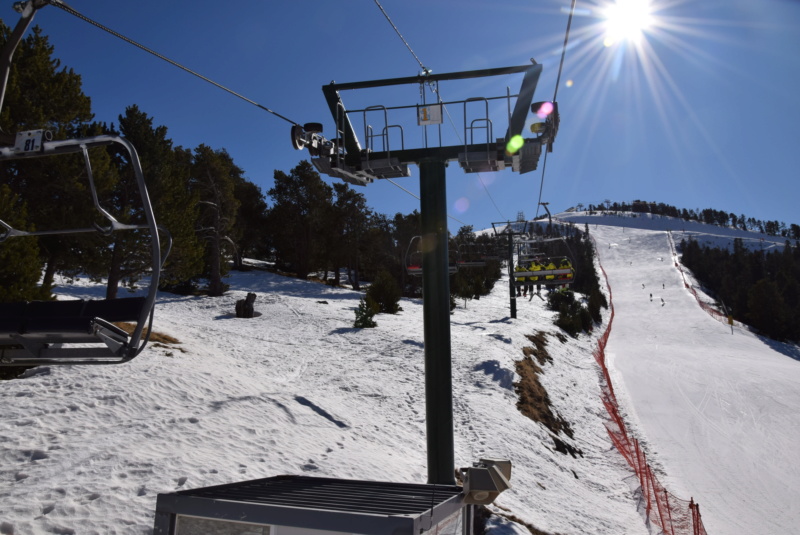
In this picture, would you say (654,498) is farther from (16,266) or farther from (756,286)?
(756,286)

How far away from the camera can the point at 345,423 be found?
12.2 m

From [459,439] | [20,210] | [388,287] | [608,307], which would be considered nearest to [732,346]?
[608,307]

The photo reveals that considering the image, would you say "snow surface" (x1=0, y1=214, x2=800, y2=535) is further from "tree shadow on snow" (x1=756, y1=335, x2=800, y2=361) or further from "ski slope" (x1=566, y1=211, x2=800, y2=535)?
"tree shadow on snow" (x1=756, y1=335, x2=800, y2=361)

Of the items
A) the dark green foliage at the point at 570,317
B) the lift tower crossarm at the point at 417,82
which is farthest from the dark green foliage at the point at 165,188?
the dark green foliage at the point at 570,317

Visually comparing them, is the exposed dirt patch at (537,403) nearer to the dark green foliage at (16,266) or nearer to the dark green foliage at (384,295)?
the dark green foliage at (384,295)

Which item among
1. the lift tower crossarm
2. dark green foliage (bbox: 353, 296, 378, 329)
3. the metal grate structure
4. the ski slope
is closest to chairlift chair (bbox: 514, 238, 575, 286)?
the ski slope

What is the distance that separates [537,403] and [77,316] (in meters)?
16.0

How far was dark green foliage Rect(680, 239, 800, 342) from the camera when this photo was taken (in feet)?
199

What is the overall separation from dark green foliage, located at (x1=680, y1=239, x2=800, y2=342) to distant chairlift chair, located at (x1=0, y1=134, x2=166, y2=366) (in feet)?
235

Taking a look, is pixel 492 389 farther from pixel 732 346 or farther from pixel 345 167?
pixel 732 346

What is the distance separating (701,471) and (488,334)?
38.0 ft

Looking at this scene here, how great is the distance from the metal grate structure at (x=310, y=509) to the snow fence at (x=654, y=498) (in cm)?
986

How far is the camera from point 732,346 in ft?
142

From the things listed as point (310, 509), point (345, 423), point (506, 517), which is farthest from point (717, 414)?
point (310, 509)
